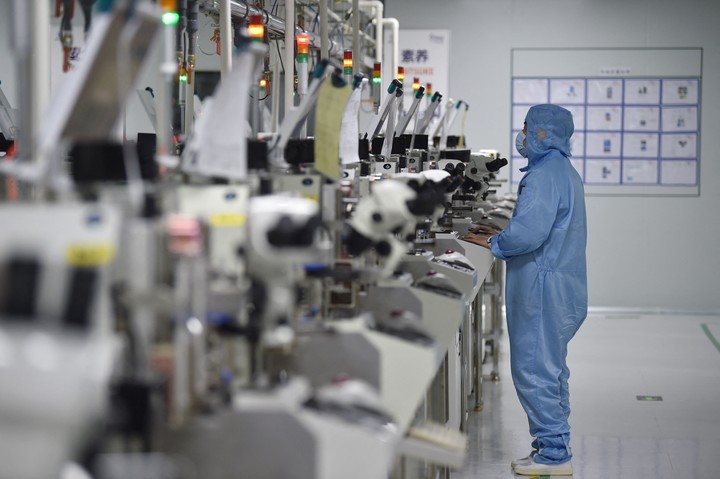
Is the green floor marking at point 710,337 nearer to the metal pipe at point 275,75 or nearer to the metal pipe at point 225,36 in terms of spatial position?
the metal pipe at point 275,75

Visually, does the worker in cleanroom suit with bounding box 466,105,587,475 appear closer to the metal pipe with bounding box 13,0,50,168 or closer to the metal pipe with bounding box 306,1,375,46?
the metal pipe with bounding box 306,1,375,46

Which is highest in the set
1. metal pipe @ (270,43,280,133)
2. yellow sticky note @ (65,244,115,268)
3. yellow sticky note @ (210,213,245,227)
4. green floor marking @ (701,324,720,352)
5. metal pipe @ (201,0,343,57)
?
metal pipe @ (201,0,343,57)

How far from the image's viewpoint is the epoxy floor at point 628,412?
4.84 metres

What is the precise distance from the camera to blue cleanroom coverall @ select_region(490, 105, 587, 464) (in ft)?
15.0

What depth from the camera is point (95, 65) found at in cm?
201

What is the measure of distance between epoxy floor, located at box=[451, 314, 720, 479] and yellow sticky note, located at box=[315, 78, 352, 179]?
2.07 meters

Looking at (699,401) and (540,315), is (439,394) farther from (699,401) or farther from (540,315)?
Result: (699,401)

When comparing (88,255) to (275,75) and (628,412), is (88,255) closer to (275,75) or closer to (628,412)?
(275,75)

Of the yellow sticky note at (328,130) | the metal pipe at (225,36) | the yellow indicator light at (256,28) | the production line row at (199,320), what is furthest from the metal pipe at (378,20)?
the production line row at (199,320)

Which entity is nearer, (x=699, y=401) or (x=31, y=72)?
(x=31, y=72)

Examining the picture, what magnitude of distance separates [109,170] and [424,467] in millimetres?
2204

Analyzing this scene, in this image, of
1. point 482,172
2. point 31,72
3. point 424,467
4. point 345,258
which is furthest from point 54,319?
point 482,172

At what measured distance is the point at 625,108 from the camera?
9211mm

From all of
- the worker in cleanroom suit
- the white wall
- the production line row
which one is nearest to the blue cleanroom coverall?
the worker in cleanroom suit
